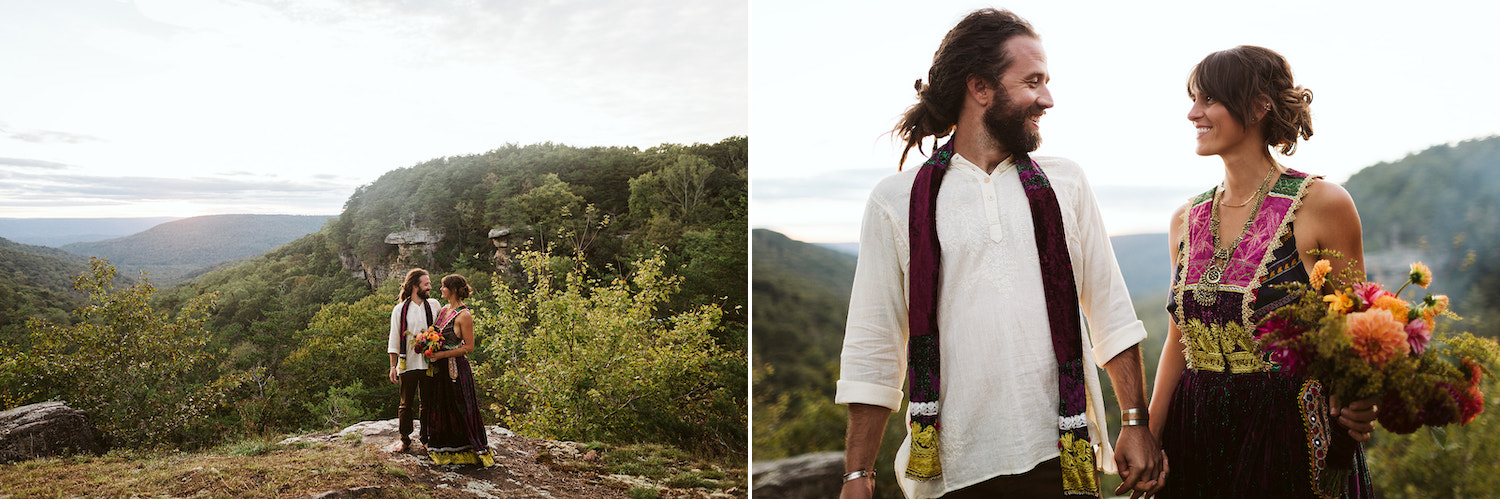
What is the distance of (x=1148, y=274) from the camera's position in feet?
12.0

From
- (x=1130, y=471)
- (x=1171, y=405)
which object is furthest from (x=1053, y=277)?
(x=1171, y=405)

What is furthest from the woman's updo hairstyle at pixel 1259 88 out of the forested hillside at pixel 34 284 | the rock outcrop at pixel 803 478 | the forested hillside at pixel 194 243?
the forested hillside at pixel 34 284

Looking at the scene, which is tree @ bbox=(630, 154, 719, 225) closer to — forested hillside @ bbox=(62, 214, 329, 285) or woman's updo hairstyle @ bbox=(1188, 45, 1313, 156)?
forested hillside @ bbox=(62, 214, 329, 285)

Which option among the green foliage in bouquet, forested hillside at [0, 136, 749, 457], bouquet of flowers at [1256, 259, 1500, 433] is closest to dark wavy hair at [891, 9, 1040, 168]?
bouquet of flowers at [1256, 259, 1500, 433]

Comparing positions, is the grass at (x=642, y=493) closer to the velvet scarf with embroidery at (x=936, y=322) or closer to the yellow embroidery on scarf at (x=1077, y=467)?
the velvet scarf with embroidery at (x=936, y=322)

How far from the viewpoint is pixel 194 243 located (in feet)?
13.6

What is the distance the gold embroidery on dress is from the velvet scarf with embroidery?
414 mm

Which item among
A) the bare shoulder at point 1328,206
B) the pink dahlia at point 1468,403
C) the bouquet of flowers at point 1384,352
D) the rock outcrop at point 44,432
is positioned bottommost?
the rock outcrop at point 44,432

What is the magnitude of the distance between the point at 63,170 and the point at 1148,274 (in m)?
4.92

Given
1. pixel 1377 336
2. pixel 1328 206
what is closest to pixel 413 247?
pixel 1328 206

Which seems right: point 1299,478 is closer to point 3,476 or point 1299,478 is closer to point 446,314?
point 446,314

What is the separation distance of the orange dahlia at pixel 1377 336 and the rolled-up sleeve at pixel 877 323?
0.74 metres

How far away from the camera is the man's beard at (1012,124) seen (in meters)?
1.68

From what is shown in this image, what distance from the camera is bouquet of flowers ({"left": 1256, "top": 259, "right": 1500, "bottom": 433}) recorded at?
138 cm
